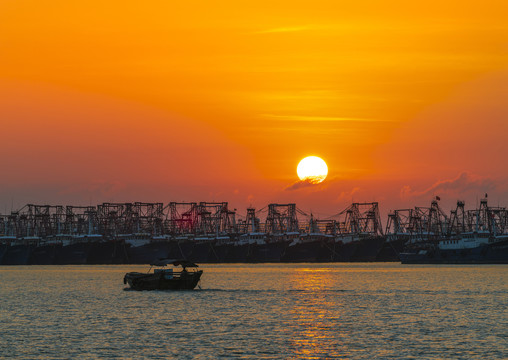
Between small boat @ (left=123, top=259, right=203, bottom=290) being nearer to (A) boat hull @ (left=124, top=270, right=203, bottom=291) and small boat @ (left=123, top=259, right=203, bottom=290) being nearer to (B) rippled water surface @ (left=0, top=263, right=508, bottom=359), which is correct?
(A) boat hull @ (left=124, top=270, right=203, bottom=291)

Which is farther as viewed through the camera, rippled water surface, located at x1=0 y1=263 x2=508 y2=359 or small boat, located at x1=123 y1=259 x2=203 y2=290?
small boat, located at x1=123 y1=259 x2=203 y2=290

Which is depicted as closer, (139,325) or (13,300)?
(139,325)

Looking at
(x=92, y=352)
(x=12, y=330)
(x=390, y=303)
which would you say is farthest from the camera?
(x=390, y=303)

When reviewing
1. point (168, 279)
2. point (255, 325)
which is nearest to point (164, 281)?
point (168, 279)

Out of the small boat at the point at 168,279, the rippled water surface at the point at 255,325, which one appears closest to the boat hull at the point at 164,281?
the small boat at the point at 168,279

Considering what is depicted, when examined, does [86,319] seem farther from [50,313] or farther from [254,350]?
[254,350]

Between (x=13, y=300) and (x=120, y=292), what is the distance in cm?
1993

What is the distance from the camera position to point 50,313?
93812mm

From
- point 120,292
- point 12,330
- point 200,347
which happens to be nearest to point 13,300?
point 120,292

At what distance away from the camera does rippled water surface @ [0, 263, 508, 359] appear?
61.1 metres

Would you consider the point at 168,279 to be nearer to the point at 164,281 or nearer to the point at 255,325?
the point at 164,281

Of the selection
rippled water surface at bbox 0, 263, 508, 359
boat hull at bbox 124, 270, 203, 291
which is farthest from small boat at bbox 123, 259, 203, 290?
rippled water surface at bbox 0, 263, 508, 359

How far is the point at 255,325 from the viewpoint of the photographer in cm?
7931

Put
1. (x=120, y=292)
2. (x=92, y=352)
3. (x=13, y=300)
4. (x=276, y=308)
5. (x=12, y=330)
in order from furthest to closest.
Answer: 1. (x=120, y=292)
2. (x=13, y=300)
3. (x=276, y=308)
4. (x=12, y=330)
5. (x=92, y=352)
